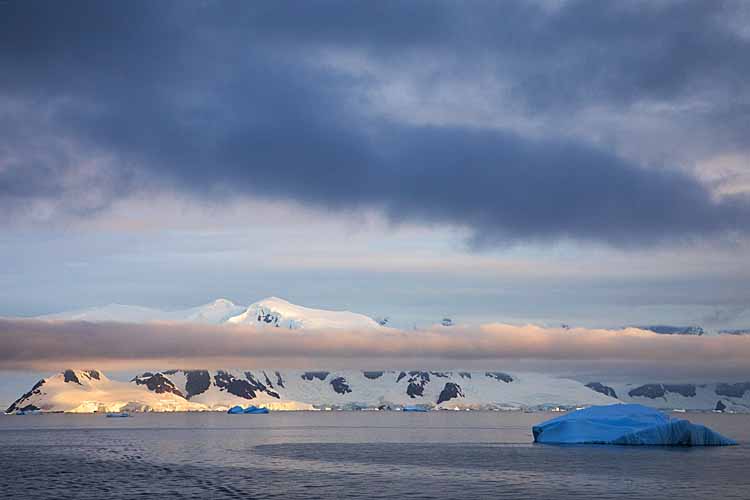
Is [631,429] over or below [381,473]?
over

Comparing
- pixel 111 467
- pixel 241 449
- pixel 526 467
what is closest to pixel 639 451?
pixel 526 467

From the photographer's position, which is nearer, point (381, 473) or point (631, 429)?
point (381, 473)

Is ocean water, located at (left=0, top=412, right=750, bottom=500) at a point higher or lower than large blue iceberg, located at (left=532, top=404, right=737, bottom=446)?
lower

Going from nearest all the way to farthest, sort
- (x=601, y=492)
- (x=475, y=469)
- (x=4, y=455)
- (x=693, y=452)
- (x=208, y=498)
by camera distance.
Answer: (x=208, y=498)
(x=601, y=492)
(x=475, y=469)
(x=693, y=452)
(x=4, y=455)

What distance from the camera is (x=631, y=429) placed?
132m

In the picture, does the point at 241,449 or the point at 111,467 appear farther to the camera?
the point at 241,449

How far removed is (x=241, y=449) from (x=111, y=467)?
126ft

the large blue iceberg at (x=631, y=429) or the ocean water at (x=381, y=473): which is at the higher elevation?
the large blue iceberg at (x=631, y=429)

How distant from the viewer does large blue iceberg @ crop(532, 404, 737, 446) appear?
130750mm

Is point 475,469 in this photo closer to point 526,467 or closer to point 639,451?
point 526,467

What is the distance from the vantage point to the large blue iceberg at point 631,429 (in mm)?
130750

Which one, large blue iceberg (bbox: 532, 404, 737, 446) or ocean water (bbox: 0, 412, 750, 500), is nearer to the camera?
ocean water (bbox: 0, 412, 750, 500)

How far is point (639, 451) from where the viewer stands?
402ft

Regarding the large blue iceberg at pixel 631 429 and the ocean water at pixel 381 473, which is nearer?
the ocean water at pixel 381 473
